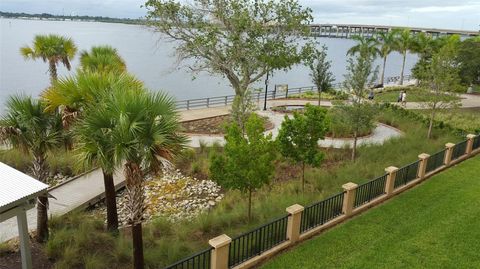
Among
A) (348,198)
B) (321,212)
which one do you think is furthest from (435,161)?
(321,212)

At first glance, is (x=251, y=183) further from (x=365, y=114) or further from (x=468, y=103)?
(x=468, y=103)

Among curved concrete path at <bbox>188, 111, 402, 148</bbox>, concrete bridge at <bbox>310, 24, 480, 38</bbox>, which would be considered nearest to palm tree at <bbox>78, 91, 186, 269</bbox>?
curved concrete path at <bbox>188, 111, 402, 148</bbox>

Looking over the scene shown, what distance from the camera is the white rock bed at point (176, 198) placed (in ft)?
47.3

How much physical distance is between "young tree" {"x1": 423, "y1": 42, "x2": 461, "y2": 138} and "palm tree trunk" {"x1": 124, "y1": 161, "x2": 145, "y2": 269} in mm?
17257

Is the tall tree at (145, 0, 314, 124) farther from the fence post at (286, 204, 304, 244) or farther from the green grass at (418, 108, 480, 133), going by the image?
the fence post at (286, 204, 304, 244)

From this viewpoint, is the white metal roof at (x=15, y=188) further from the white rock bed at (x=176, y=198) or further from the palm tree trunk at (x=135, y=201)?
the white rock bed at (x=176, y=198)

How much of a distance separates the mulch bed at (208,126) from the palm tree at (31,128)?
44.3 ft

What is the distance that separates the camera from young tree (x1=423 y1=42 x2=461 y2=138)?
20.1 meters

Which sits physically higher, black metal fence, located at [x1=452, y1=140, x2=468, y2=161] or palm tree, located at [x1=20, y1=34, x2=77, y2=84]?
palm tree, located at [x1=20, y1=34, x2=77, y2=84]

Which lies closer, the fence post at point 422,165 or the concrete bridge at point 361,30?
the fence post at point 422,165

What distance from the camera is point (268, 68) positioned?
23.7 m

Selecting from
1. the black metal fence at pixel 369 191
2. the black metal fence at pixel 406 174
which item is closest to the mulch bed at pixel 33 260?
the black metal fence at pixel 369 191

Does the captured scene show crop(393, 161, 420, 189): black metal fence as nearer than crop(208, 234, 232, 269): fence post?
No

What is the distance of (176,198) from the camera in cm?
1599
